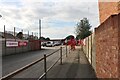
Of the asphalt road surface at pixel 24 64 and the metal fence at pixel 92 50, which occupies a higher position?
the metal fence at pixel 92 50

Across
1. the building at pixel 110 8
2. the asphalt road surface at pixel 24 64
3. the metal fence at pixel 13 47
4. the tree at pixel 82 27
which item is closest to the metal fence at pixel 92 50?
the building at pixel 110 8

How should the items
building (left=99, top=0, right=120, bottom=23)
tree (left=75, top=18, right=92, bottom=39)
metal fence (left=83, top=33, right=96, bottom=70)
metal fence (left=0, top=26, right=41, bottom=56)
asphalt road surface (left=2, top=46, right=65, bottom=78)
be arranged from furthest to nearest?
tree (left=75, top=18, right=92, bottom=39), metal fence (left=0, top=26, right=41, bottom=56), metal fence (left=83, top=33, right=96, bottom=70), asphalt road surface (left=2, top=46, right=65, bottom=78), building (left=99, top=0, right=120, bottom=23)

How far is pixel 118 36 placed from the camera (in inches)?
203

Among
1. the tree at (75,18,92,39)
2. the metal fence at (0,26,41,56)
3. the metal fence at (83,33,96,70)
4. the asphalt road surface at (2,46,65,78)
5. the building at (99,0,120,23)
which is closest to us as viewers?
the building at (99,0,120,23)

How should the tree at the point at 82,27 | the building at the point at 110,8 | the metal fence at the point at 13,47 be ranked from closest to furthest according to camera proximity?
1. the building at the point at 110,8
2. the metal fence at the point at 13,47
3. the tree at the point at 82,27

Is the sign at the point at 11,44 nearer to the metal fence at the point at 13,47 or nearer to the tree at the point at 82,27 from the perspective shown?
the metal fence at the point at 13,47

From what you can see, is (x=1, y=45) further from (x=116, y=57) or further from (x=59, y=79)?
(x=116, y=57)

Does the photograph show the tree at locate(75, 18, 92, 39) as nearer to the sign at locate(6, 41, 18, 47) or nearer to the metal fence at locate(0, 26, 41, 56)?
the metal fence at locate(0, 26, 41, 56)

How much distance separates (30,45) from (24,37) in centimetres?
265

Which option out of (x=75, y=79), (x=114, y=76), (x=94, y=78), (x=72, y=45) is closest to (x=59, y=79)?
(x=75, y=79)

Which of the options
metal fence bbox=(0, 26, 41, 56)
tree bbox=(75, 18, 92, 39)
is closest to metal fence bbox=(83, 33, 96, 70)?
metal fence bbox=(0, 26, 41, 56)

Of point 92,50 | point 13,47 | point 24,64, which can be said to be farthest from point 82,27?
point 92,50

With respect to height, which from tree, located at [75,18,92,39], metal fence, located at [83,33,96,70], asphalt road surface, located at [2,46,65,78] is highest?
tree, located at [75,18,92,39]

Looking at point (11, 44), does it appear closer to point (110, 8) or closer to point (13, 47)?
point (13, 47)
